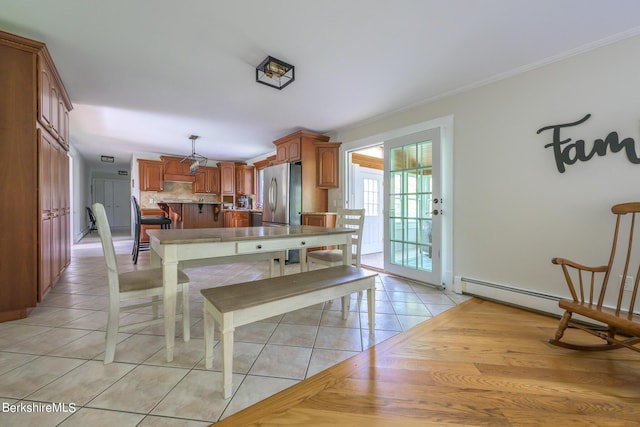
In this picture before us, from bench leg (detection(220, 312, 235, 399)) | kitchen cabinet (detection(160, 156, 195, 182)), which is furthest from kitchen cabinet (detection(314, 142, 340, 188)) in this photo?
kitchen cabinet (detection(160, 156, 195, 182))

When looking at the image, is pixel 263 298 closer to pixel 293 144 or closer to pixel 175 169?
pixel 293 144

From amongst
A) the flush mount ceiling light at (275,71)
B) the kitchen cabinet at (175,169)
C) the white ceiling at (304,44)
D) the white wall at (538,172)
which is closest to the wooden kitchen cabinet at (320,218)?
the white ceiling at (304,44)

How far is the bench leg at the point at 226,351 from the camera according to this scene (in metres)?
1.22

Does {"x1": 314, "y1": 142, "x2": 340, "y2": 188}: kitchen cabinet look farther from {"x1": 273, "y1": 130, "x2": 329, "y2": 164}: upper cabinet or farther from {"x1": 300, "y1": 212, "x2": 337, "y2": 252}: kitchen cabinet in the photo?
{"x1": 300, "y1": 212, "x2": 337, "y2": 252}: kitchen cabinet

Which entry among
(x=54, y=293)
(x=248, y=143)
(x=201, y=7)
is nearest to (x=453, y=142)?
(x=201, y=7)

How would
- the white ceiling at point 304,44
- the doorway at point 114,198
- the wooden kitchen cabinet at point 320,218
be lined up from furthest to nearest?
the doorway at point 114,198
the wooden kitchen cabinet at point 320,218
the white ceiling at point 304,44

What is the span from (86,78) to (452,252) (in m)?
4.49

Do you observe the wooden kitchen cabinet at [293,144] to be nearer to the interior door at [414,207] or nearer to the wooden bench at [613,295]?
the interior door at [414,207]

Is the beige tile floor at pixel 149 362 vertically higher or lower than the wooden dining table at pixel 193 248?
lower

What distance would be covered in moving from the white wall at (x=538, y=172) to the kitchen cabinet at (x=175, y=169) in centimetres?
635

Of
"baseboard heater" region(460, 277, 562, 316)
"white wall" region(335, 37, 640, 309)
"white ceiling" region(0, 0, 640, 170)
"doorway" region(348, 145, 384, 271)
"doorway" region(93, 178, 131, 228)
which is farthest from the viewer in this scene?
"doorway" region(93, 178, 131, 228)

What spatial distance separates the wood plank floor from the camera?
115 centimetres

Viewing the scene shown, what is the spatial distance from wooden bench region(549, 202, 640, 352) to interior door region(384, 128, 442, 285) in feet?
4.13

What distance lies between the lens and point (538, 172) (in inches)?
93.4
